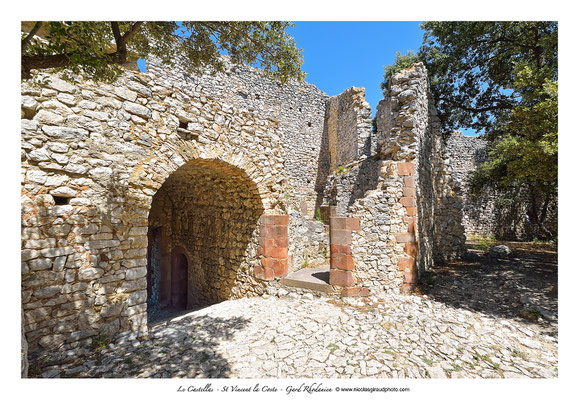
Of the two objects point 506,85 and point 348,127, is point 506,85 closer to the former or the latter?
point 506,85

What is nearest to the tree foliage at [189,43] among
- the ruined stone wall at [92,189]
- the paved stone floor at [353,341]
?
the ruined stone wall at [92,189]

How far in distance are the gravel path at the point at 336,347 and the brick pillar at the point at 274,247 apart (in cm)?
113

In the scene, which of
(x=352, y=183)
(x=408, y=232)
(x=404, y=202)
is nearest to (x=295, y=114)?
(x=352, y=183)

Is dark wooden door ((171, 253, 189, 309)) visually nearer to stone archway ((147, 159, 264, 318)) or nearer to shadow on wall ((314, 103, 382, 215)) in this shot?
stone archway ((147, 159, 264, 318))

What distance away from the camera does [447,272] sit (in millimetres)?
7129

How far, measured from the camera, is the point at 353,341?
12.6ft

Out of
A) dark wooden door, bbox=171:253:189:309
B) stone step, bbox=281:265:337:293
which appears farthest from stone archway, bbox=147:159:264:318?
stone step, bbox=281:265:337:293

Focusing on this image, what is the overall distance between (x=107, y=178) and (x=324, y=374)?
165 inches

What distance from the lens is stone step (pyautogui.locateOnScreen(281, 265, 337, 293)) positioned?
5.68m

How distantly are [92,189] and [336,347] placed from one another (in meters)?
4.37

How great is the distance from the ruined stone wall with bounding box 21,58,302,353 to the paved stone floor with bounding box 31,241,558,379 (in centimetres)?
60

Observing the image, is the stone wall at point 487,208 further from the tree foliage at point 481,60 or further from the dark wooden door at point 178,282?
the dark wooden door at point 178,282

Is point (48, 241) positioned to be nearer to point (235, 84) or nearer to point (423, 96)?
point (423, 96)

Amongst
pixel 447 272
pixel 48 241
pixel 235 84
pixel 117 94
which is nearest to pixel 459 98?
pixel 447 272
